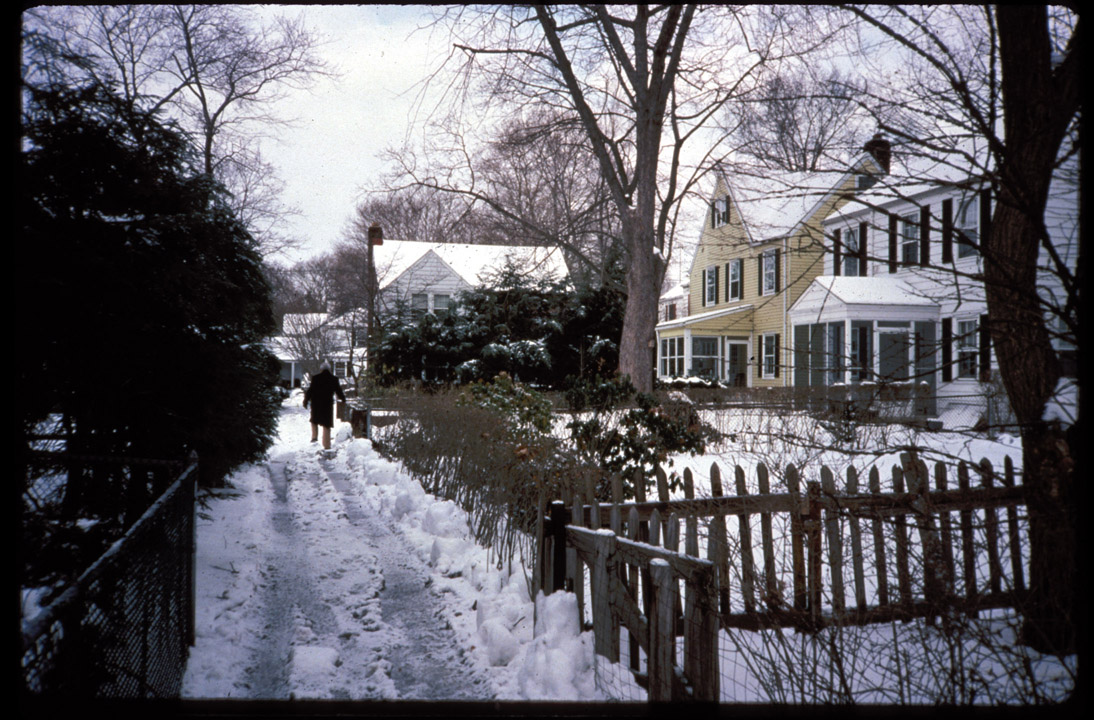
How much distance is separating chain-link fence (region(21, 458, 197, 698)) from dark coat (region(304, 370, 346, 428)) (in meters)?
8.35

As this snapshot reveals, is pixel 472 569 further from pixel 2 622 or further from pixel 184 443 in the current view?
pixel 2 622

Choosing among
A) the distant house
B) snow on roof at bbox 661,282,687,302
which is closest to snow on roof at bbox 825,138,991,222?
the distant house

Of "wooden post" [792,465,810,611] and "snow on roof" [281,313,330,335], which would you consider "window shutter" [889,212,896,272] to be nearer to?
"wooden post" [792,465,810,611]

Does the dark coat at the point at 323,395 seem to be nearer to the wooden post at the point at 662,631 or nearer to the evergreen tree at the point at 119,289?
the evergreen tree at the point at 119,289

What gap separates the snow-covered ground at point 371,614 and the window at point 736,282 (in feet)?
63.1

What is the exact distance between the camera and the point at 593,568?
374cm

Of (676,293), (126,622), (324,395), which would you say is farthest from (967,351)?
(676,293)

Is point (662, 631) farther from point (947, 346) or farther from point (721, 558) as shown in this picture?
point (947, 346)

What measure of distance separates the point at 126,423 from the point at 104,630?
94.5 inches

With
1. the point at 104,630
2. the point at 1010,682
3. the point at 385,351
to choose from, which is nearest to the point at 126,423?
the point at 104,630

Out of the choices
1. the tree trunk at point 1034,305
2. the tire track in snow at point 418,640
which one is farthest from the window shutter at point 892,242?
the tire track in snow at point 418,640

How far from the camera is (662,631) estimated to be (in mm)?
2936

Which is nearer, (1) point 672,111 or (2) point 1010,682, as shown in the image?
(2) point 1010,682

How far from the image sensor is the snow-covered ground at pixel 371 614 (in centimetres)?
340
